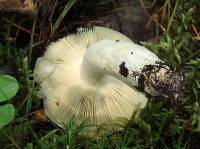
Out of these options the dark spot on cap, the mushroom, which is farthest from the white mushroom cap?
the dark spot on cap

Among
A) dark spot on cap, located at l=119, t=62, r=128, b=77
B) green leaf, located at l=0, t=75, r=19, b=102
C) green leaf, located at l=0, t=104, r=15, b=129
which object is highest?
dark spot on cap, located at l=119, t=62, r=128, b=77

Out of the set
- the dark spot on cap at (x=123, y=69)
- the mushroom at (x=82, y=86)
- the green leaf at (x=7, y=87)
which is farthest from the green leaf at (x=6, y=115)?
the dark spot on cap at (x=123, y=69)

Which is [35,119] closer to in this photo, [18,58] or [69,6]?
[18,58]

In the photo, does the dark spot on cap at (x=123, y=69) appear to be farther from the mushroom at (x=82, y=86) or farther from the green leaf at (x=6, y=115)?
the green leaf at (x=6, y=115)

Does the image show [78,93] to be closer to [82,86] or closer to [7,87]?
[82,86]

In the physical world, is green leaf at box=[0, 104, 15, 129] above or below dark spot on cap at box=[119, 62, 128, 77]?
below

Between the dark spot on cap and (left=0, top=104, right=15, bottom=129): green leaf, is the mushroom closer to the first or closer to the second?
the dark spot on cap
